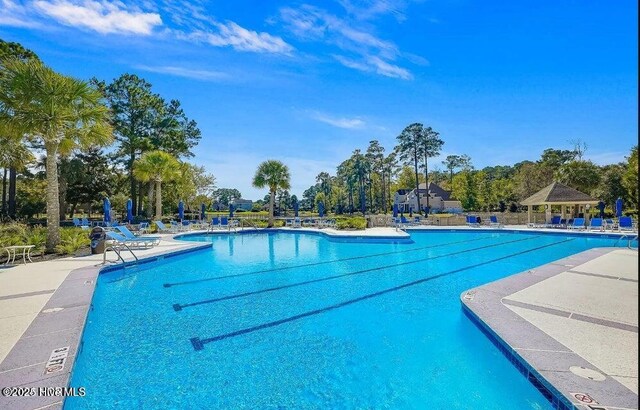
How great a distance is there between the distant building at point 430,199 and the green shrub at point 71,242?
152ft

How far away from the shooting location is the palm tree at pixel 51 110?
10883mm

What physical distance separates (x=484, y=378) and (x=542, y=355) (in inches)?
27.7

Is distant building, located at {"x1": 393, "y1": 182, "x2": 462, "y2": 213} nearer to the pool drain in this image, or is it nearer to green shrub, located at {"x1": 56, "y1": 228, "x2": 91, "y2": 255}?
green shrub, located at {"x1": 56, "y1": 228, "x2": 91, "y2": 255}

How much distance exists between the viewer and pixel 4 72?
10992 millimetres

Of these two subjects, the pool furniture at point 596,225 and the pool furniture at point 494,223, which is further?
the pool furniture at point 494,223

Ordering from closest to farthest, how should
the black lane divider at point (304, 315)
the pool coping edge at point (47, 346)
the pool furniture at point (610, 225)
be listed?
1. the pool coping edge at point (47, 346)
2. the black lane divider at point (304, 315)
3. the pool furniture at point (610, 225)

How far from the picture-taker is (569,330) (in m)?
4.73

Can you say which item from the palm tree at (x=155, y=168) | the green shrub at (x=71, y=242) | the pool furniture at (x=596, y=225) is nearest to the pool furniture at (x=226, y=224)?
the palm tree at (x=155, y=168)

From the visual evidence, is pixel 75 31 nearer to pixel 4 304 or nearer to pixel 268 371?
pixel 4 304

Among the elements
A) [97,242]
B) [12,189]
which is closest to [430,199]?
[12,189]

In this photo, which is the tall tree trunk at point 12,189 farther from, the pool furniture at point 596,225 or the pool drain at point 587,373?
the pool furniture at point 596,225

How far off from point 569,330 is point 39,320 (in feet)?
23.6

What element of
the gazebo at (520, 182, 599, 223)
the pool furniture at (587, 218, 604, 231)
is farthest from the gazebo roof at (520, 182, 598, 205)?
the pool furniture at (587, 218, 604, 231)

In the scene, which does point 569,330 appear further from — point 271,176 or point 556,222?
point 271,176
